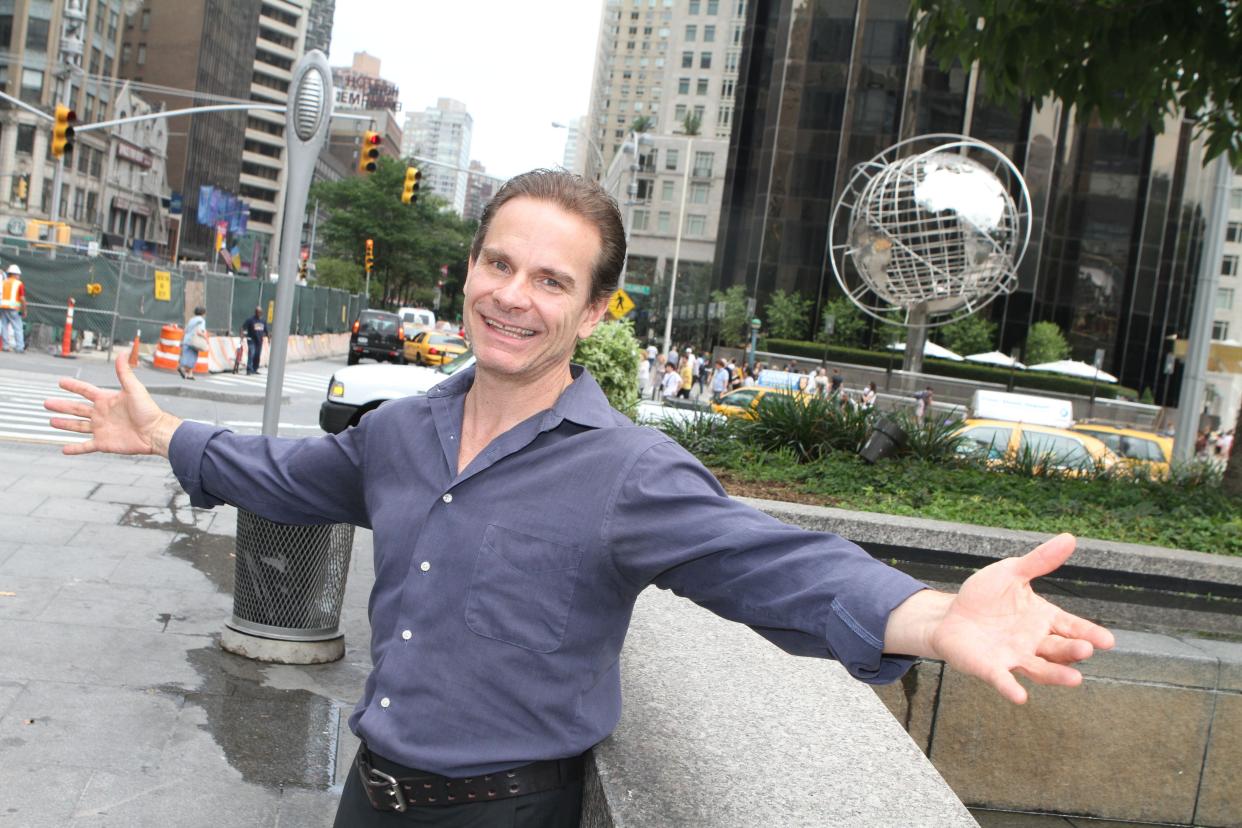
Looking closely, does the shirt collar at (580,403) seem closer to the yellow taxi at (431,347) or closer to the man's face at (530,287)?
the man's face at (530,287)

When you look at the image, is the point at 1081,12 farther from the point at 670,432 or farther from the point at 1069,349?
the point at 1069,349

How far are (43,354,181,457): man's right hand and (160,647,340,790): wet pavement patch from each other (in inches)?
88.3

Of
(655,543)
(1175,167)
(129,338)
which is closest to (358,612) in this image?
(655,543)

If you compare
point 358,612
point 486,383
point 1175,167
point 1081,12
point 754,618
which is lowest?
point 358,612

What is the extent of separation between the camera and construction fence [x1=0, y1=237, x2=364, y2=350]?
80.8 ft

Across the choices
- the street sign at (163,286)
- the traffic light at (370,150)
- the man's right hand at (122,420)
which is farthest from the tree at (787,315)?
the man's right hand at (122,420)

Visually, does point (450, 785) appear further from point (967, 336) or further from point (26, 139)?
point (26, 139)

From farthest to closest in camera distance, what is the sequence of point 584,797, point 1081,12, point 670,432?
point 670,432 → point 1081,12 → point 584,797

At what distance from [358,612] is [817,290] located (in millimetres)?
55580

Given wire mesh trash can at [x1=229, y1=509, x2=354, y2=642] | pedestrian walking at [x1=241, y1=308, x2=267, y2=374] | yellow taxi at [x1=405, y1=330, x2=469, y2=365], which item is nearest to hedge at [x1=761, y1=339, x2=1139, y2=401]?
yellow taxi at [x1=405, y1=330, x2=469, y2=365]

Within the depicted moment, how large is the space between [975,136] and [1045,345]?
34.9ft

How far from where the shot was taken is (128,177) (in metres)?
94.9

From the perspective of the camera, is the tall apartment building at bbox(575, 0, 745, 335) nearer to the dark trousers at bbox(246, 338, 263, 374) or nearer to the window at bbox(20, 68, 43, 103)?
the window at bbox(20, 68, 43, 103)

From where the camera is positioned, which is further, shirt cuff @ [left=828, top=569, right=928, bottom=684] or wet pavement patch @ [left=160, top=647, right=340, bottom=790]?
wet pavement patch @ [left=160, top=647, right=340, bottom=790]
